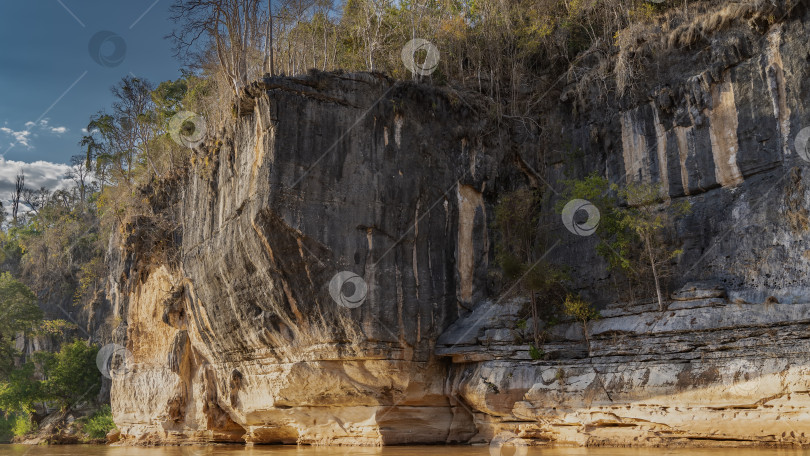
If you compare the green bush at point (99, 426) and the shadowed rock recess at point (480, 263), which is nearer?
the shadowed rock recess at point (480, 263)

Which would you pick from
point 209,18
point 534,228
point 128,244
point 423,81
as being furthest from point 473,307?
point 128,244

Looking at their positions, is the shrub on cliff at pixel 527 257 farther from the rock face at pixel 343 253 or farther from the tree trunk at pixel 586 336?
the tree trunk at pixel 586 336

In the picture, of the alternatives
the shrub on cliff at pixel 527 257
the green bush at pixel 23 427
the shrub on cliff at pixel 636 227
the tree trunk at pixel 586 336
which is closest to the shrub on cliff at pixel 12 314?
the green bush at pixel 23 427

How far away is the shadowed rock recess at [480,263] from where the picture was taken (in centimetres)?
1291

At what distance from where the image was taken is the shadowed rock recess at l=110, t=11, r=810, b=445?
12914 millimetres

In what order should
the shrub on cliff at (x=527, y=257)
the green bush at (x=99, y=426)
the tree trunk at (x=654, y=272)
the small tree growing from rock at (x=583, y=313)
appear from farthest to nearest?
the green bush at (x=99, y=426) < the shrub on cliff at (x=527, y=257) < the small tree growing from rock at (x=583, y=313) < the tree trunk at (x=654, y=272)

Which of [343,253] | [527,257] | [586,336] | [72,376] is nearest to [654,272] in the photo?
[586,336]

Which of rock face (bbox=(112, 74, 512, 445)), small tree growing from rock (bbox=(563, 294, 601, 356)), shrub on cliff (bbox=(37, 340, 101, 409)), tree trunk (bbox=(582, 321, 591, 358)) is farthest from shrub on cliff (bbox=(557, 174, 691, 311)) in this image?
shrub on cliff (bbox=(37, 340, 101, 409))

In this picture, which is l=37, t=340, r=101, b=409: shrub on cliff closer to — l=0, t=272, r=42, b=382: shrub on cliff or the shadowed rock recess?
l=0, t=272, r=42, b=382: shrub on cliff

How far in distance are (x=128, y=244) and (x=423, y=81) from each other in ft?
40.2

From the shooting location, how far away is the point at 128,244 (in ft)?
77.2

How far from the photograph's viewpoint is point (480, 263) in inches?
690

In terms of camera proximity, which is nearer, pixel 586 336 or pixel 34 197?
pixel 586 336

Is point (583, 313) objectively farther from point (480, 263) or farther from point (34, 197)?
point (34, 197)
